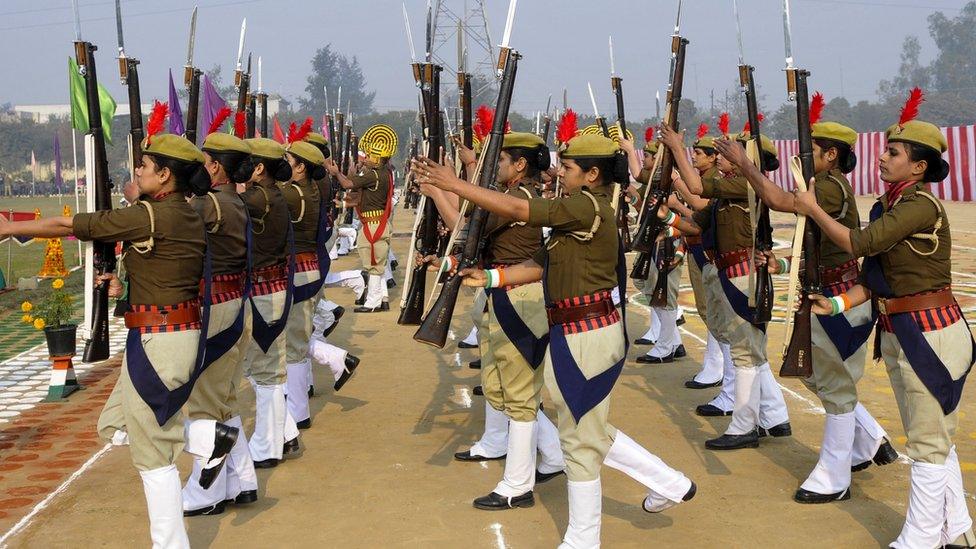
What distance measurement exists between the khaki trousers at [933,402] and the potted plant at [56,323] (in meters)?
6.95

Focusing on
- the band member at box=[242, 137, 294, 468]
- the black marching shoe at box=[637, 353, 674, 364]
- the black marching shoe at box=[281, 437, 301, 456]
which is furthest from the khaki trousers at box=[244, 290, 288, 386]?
the black marching shoe at box=[637, 353, 674, 364]

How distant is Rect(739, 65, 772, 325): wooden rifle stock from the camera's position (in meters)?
6.37

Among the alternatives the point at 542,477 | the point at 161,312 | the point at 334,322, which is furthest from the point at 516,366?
the point at 334,322

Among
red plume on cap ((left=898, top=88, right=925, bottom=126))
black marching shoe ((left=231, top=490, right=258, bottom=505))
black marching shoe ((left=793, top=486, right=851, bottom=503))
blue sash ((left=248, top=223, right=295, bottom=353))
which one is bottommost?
black marching shoe ((left=231, top=490, right=258, bottom=505))

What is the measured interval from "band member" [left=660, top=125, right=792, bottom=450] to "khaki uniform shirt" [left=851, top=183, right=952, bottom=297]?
5.71 feet

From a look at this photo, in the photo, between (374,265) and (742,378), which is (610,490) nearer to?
(742,378)

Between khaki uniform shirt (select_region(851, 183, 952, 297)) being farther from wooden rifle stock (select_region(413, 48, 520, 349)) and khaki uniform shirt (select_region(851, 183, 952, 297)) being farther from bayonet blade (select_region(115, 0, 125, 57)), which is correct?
bayonet blade (select_region(115, 0, 125, 57))

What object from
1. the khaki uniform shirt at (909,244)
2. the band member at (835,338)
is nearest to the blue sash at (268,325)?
the band member at (835,338)

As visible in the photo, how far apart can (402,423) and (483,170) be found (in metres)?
2.97

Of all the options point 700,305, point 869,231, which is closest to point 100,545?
point 869,231

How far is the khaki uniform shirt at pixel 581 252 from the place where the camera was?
5.23 meters

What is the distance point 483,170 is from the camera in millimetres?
6020

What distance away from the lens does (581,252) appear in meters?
5.36

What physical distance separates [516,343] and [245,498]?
6.20 ft
